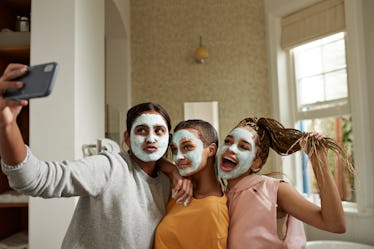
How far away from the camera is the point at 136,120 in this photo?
1.14 metres

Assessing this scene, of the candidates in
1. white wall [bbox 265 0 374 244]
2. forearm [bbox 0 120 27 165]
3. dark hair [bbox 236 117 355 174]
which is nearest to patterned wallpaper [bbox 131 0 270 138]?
white wall [bbox 265 0 374 244]

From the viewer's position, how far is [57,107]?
64.4 inches

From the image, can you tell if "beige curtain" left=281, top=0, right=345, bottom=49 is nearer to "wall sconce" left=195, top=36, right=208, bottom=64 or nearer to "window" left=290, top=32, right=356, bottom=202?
"window" left=290, top=32, right=356, bottom=202

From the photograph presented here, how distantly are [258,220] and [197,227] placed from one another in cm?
18

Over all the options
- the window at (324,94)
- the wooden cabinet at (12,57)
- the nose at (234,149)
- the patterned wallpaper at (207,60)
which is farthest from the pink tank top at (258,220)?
the patterned wallpaper at (207,60)

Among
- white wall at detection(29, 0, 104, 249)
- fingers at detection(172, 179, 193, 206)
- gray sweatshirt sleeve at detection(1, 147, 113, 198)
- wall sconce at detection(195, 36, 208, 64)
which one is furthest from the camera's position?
wall sconce at detection(195, 36, 208, 64)

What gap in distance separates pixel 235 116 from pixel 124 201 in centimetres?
212

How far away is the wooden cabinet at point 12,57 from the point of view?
1.72 m

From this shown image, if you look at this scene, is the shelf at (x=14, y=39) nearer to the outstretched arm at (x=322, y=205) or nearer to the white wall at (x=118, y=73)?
the white wall at (x=118, y=73)

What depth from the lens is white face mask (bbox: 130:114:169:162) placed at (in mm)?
1110

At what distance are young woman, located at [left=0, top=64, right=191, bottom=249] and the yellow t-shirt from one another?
5 centimetres

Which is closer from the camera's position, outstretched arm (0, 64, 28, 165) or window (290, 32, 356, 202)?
outstretched arm (0, 64, 28, 165)

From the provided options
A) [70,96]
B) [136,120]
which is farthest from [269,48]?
[136,120]

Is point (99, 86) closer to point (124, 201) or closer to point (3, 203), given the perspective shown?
point (3, 203)
